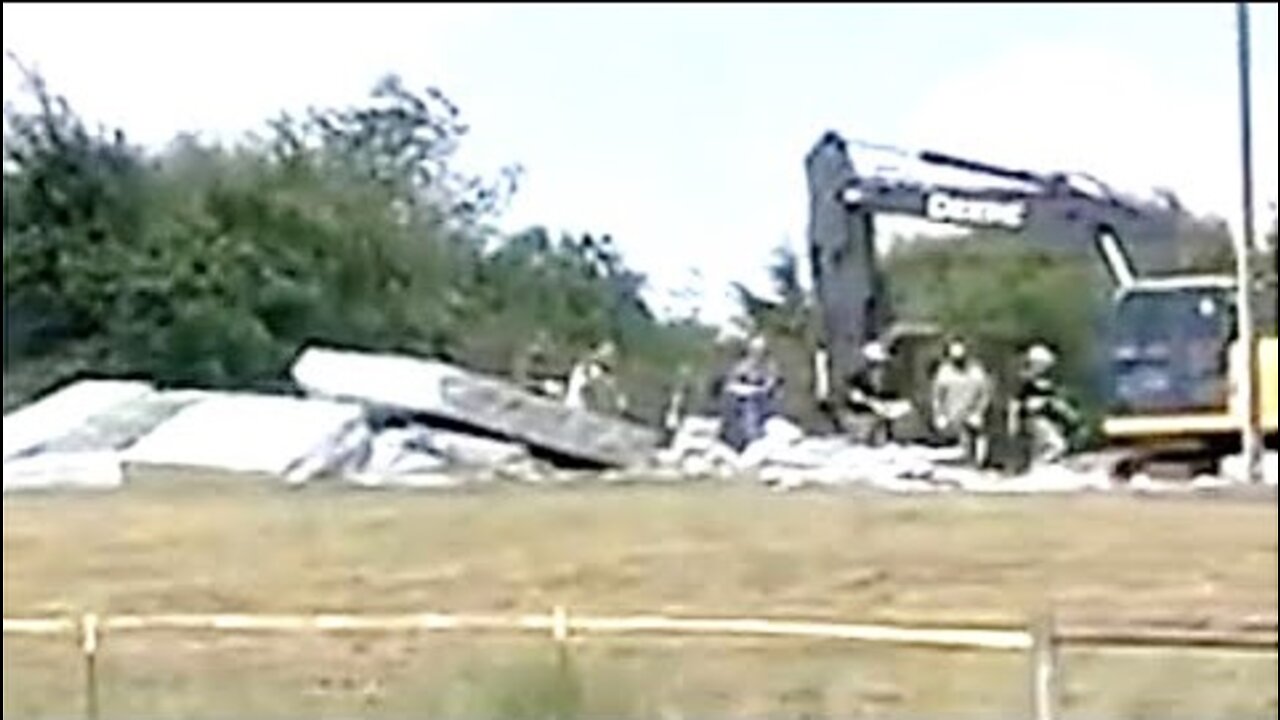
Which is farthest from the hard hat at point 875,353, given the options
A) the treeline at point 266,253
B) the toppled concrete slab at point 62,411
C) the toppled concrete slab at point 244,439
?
the toppled concrete slab at point 62,411

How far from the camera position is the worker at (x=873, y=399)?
51.9 feet

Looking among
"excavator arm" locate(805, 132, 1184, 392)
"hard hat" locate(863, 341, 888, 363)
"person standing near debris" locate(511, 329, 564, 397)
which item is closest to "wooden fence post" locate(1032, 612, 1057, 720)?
"excavator arm" locate(805, 132, 1184, 392)

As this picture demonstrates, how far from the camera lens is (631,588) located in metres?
8.93

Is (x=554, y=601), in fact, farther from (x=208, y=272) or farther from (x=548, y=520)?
(x=208, y=272)

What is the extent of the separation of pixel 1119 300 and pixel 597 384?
2.56m

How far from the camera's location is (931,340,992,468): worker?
48.7ft

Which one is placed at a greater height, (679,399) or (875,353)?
(875,353)

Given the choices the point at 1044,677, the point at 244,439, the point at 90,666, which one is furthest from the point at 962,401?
the point at 1044,677

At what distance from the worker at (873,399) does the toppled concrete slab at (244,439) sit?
3.12 m

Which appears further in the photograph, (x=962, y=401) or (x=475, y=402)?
(x=962, y=401)

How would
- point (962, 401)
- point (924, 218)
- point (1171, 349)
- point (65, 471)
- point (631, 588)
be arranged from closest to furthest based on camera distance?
point (631, 588) → point (65, 471) → point (962, 401) → point (924, 218) → point (1171, 349)

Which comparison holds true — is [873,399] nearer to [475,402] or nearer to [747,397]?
[747,397]

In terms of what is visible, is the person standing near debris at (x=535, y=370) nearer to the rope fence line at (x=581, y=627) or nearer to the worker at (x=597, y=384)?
the worker at (x=597, y=384)

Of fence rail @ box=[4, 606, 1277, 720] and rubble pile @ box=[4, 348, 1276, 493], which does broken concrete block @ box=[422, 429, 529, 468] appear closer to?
rubble pile @ box=[4, 348, 1276, 493]
